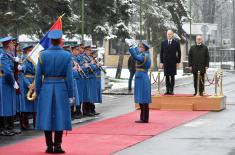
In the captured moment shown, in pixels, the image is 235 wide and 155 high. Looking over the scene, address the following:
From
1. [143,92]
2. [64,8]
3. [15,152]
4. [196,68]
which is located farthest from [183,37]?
[15,152]

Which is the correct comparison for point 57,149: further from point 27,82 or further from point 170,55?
point 170,55

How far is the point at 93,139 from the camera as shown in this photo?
13062 millimetres

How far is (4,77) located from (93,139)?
2.29m

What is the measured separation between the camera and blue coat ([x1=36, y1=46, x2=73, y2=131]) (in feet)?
36.0

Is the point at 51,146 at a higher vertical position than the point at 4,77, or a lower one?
lower

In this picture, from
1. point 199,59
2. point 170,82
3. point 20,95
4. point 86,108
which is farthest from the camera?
point 170,82

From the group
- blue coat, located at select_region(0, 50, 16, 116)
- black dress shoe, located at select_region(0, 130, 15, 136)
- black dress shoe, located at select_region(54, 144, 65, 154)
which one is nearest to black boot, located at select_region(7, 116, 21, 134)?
black dress shoe, located at select_region(0, 130, 15, 136)

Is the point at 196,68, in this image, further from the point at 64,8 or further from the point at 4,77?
the point at 64,8

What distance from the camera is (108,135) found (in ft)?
44.8

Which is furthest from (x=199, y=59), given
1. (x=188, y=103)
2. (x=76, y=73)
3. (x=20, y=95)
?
(x=20, y=95)

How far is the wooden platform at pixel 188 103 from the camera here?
61.9 feet

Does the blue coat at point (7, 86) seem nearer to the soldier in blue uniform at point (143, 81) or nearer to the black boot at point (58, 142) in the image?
the black boot at point (58, 142)

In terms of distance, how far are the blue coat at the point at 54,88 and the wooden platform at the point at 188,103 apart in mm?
8470

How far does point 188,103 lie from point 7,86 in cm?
700
